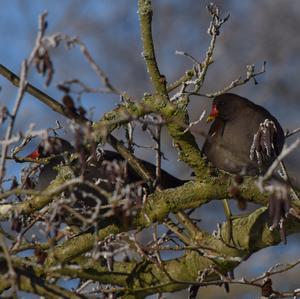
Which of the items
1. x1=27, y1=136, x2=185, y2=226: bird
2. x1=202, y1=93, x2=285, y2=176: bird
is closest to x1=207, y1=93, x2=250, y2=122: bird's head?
x1=202, y1=93, x2=285, y2=176: bird

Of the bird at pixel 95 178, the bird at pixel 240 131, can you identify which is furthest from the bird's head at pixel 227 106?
the bird at pixel 95 178

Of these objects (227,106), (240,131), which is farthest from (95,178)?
(227,106)

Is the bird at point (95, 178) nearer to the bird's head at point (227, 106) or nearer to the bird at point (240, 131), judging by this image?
the bird at point (240, 131)

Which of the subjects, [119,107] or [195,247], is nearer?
[195,247]

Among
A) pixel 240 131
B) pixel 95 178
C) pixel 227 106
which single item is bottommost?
pixel 95 178

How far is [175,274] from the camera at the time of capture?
3.28 m

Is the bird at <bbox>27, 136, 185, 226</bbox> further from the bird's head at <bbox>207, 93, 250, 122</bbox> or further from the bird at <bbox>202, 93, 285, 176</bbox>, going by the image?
the bird's head at <bbox>207, 93, 250, 122</bbox>

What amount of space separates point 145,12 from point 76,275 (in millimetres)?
910

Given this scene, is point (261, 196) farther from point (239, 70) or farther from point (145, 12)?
point (239, 70)

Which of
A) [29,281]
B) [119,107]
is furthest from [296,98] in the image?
[29,281]

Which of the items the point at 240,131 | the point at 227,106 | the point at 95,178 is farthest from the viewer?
the point at 227,106

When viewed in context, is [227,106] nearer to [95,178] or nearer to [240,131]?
[240,131]

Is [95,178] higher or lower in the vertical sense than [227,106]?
lower

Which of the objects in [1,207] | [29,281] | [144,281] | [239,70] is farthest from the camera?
[239,70]
